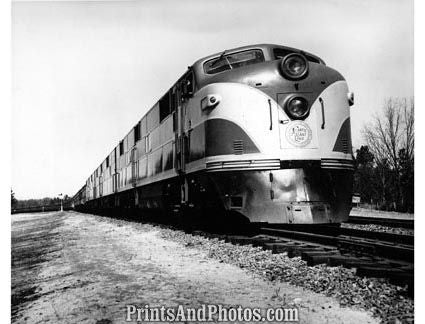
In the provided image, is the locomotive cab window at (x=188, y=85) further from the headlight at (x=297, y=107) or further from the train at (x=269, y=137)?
the headlight at (x=297, y=107)

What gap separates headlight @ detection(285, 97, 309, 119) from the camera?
7.32 meters

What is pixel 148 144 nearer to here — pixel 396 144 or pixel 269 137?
pixel 269 137

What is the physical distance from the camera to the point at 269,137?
7250mm

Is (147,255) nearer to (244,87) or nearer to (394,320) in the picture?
(244,87)

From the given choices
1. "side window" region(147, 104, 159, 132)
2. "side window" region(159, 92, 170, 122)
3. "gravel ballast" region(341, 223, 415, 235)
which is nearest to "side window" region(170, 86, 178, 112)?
"side window" region(159, 92, 170, 122)

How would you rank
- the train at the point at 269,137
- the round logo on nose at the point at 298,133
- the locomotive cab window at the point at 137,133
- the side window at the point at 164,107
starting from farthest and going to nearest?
the locomotive cab window at the point at 137,133 < the side window at the point at 164,107 < the round logo on nose at the point at 298,133 < the train at the point at 269,137

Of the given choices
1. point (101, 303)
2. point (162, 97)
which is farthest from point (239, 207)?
point (162, 97)

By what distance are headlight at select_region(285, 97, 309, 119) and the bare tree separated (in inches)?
55.6

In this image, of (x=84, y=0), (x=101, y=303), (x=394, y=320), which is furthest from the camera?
(x=84, y=0)

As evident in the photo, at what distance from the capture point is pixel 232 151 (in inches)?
294

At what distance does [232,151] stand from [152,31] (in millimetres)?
2698

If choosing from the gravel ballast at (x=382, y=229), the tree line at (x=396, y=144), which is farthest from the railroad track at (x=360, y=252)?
the gravel ballast at (x=382, y=229)

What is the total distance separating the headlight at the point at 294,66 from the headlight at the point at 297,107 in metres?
0.47

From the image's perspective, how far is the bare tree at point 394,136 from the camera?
6581mm
